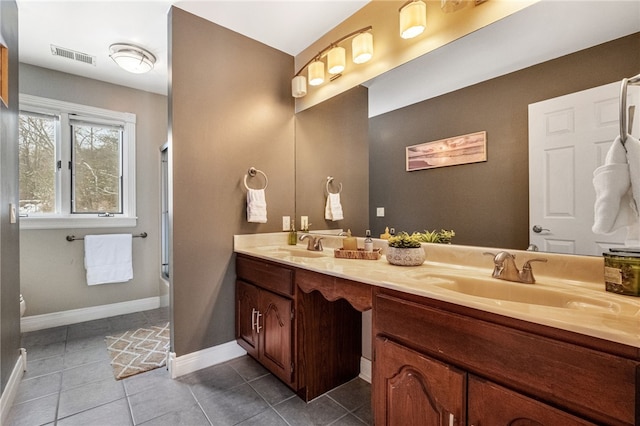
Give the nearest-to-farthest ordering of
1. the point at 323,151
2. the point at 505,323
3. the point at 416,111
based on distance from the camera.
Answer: the point at 505,323
the point at 416,111
the point at 323,151

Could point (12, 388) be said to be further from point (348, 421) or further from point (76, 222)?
point (348, 421)

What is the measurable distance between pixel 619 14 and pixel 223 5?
2086 mm

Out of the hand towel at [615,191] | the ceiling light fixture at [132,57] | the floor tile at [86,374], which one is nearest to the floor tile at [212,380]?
the floor tile at [86,374]

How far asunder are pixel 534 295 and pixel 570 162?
21.5 inches

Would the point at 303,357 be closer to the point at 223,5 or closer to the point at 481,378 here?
the point at 481,378

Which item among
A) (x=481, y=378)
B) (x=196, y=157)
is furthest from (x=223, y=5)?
(x=481, y=378)

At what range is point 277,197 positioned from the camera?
247 centimetres

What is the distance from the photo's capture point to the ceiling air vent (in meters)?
2.42

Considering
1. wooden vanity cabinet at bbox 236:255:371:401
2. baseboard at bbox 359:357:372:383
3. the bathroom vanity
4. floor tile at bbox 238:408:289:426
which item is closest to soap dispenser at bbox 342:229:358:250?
the bathroom vanity

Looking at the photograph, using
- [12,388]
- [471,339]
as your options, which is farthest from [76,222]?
[471,339]

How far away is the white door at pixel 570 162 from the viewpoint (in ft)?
3.44

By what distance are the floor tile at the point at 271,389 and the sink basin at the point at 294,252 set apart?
83 cm

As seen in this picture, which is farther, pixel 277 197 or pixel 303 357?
pixel 277 197

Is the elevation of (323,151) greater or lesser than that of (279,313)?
greater
